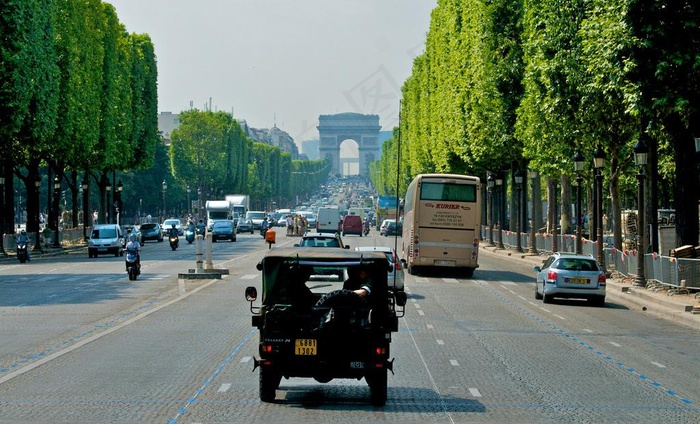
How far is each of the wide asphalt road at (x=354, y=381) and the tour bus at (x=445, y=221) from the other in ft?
32.5

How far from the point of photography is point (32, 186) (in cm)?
6956

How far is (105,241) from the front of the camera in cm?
6316

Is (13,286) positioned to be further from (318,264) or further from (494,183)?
(494,183)

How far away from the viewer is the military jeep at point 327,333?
13586 mm

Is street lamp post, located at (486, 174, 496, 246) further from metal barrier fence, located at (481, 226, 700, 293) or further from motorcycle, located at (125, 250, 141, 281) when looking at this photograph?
motorcycle, located at (125, 250, 141, 281)

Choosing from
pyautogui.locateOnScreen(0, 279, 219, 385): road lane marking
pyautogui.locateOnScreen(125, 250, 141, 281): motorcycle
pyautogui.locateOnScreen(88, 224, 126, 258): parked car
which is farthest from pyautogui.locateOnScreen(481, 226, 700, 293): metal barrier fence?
pyautogui.locateOnScreen(88, 224, 126, 258): parked car

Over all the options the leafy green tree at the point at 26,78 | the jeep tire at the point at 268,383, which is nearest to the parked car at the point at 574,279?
the jeep tire at the point at 268,383

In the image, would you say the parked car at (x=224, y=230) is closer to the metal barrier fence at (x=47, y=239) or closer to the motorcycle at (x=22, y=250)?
the metal barrier fence at (x=47, y=239)

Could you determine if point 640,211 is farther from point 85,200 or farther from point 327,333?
point 85,200

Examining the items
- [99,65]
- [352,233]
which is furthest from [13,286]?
[352,233]

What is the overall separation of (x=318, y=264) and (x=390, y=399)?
1957 mm

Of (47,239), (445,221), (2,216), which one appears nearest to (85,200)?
(47,239)

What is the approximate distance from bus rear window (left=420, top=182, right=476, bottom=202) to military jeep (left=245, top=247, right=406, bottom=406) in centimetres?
2946

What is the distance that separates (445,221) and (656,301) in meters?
12.8
